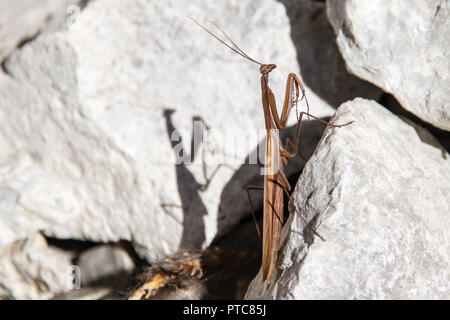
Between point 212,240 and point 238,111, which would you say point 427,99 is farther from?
point 212,240

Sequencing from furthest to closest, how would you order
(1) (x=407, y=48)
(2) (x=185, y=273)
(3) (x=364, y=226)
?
(2) (x=185, y=273) < (1) (x=407, y=48) < (3) (x=364, y=226)

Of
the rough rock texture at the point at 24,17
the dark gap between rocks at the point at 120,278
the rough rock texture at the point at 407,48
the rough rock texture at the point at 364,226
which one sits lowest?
the dark gap between rocks at the point at 120,278

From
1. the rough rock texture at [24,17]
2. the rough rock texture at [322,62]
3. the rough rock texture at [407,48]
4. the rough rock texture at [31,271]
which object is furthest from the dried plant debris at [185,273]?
the rough rock texture at [24,17]

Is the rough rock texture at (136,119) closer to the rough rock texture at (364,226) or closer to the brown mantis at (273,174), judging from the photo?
the brown mantis at (273,174)

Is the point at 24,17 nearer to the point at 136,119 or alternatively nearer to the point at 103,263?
the point at 136,119

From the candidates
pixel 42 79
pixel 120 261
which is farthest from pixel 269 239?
pixel 42 79

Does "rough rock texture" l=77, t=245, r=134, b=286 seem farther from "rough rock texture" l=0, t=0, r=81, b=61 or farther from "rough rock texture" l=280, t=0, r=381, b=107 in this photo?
"rough rock texture" l=280, t=0, r=381, b=107

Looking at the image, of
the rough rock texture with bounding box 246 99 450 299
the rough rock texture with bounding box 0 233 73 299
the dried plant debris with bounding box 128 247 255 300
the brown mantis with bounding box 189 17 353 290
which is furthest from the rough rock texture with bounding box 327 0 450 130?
the rough rock texture with bounding box 0 233 73 299

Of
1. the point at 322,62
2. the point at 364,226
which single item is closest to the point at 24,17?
the point at 322,62
